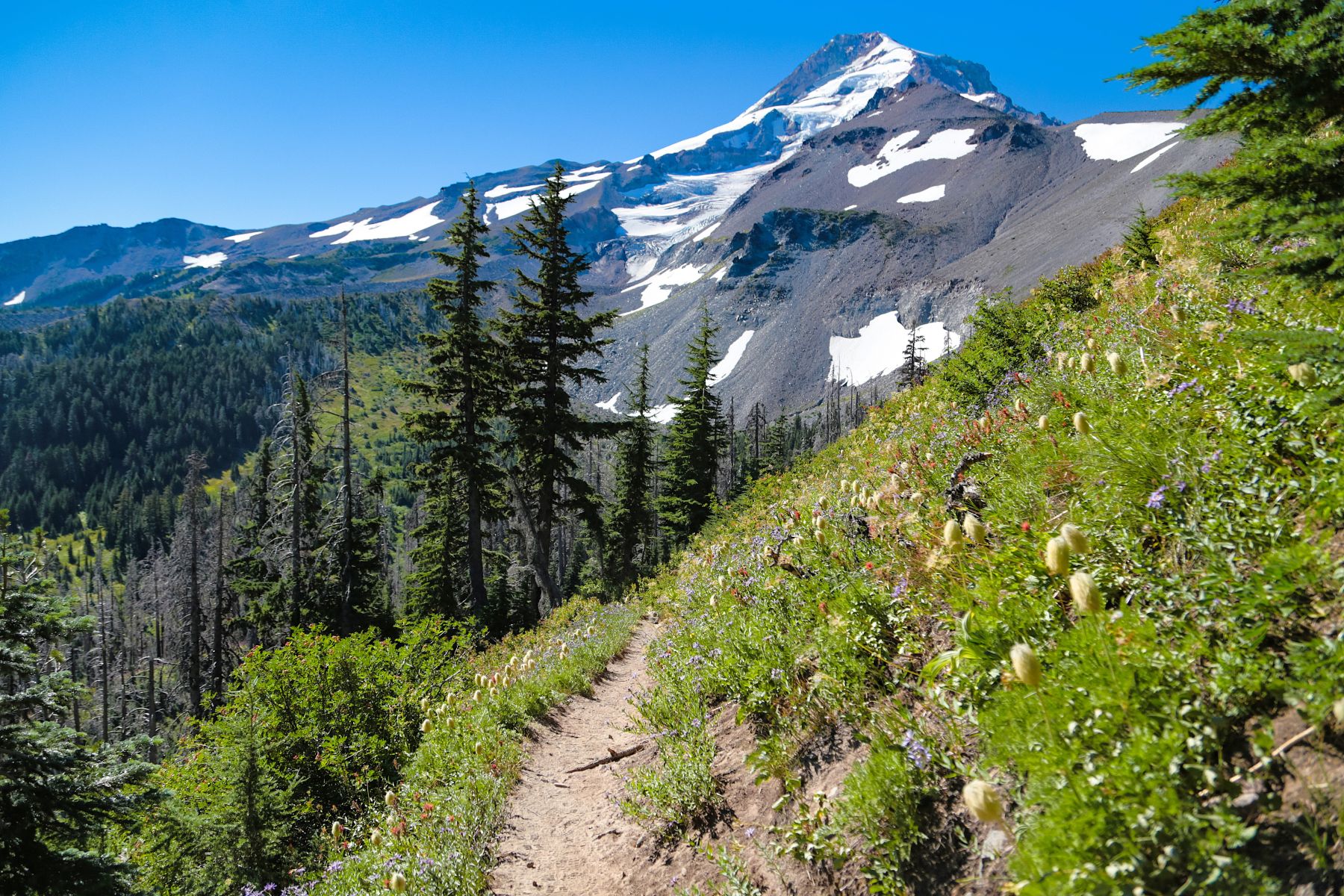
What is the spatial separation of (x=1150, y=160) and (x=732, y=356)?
7356 centimetres

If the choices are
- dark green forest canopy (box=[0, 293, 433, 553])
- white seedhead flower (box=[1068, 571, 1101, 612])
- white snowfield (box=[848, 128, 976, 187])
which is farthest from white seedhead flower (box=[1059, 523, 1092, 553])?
white snowfield (box=[848, 128, 976, 187])

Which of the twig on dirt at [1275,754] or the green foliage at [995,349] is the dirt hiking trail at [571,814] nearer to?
the twig on dirt at [1275,754]

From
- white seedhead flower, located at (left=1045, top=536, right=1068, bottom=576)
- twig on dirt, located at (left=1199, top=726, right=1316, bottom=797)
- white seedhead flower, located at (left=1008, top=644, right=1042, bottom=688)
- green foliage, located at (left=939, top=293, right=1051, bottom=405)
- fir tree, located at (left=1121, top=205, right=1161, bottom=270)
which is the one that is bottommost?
twig on dirt, located at (left=1199, top=726, right=1316, bottom=797)

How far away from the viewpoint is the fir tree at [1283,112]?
2688mm

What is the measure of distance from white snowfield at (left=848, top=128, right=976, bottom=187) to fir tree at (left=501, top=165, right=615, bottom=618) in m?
163

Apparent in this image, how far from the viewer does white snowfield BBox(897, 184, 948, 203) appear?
141750 millimetres

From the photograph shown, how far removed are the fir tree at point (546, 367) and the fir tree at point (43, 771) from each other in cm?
1334

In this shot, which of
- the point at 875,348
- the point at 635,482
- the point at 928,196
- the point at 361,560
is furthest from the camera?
the point at 928,196

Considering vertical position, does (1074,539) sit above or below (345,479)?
above

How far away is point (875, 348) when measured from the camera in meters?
110

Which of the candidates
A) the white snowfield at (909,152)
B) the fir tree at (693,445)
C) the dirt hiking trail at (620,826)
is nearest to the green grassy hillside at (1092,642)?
the dirt hiking trail at (620,826)

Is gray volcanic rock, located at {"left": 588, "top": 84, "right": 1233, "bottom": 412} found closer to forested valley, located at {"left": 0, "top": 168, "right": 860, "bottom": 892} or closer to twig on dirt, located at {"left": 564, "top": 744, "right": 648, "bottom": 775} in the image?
forested valley, located at {"left": 0, "top": 168, "right": 860, "bottom": 892}

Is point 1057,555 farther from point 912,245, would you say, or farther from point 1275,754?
point 912,245

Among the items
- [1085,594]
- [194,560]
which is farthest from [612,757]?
[194,560]
